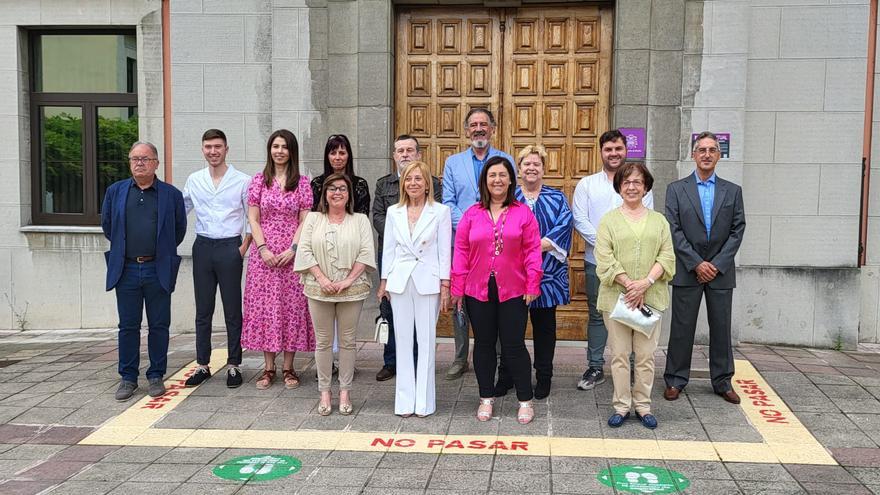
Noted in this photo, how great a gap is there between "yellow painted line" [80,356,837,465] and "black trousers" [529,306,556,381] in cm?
87

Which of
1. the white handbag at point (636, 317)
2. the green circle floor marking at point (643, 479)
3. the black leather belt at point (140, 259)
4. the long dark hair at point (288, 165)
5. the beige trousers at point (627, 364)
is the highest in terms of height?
the long dark hair at point (288, 165)

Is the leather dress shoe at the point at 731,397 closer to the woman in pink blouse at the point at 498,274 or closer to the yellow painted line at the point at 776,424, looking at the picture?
the yellow painted line at the point at 776,424

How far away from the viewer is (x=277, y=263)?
6.10 meters

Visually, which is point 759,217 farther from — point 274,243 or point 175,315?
point 175,315

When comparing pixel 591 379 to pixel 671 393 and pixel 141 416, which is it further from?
pixel 141 416

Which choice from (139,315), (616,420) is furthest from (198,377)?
(616,420)

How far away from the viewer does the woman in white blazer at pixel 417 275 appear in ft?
17.9

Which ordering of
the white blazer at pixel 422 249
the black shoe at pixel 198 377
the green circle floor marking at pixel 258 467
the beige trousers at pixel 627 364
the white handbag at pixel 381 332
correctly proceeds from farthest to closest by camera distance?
the black shoe at pixel 198 377 < the white handbag at pixel 381 332 < the white blazer at pixel 422 249 < the beige trousers at pixel 627 364 < the green circle floor marking at pixel 258 467

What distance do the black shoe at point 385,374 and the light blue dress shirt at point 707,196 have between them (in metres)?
2.75

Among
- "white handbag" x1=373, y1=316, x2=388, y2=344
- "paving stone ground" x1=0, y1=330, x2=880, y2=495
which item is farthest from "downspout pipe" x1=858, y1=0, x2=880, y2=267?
"white handbag" x1=373, y1=316, x2=388, y2=344

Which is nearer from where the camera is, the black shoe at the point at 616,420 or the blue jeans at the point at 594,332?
the black shoe at the point at 616,420

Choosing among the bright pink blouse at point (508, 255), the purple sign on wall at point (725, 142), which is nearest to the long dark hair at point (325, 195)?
the bright pink blouse at point (508, 255)

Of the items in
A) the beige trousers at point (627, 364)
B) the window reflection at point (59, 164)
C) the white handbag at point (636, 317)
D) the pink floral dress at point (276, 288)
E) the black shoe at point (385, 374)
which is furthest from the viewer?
the window reflection at point (59, 164)

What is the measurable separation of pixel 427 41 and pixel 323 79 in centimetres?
114
